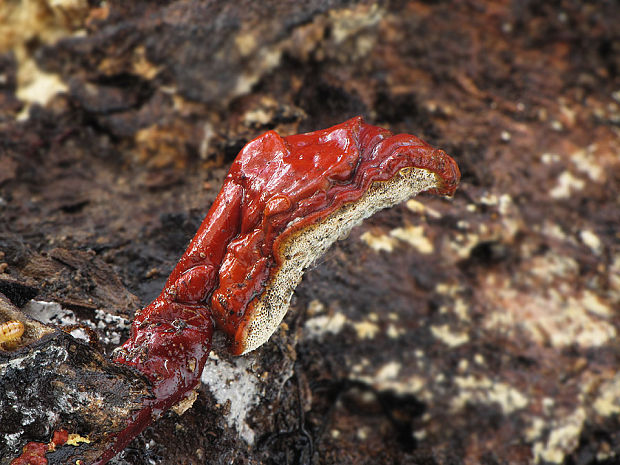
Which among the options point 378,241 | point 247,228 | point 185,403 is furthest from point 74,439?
point 378,241

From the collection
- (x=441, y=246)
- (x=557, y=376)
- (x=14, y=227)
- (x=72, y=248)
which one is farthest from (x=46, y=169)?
(x=557, y=376)

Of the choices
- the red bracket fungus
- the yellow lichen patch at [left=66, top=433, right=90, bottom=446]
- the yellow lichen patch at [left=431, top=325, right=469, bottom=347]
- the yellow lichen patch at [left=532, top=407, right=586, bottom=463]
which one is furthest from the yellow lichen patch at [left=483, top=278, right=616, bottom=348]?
the yellow lichen patch at [left=66, top=433, right=90, bottom=446]

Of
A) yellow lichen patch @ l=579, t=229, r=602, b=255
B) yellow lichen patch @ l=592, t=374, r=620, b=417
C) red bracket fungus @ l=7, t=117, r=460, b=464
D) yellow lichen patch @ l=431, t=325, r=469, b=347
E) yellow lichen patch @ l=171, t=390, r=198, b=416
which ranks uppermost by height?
red bracket fungus @ l=7, t=117, r=460, b=464

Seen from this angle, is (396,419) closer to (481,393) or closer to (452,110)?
(481,393)

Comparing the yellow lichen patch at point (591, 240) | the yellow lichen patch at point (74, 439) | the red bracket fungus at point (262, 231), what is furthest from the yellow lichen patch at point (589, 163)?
the yellow lichen patch at point (74, 439)

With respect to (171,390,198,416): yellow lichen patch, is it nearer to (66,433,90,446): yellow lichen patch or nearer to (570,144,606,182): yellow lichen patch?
(66,433,90,446): yellow lichen patch

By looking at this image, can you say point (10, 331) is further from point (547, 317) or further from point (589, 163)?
point (589, 163)
